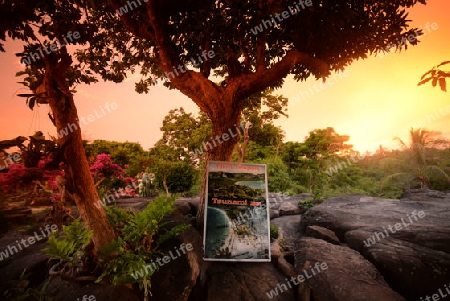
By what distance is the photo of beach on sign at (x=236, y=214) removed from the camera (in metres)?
4.52

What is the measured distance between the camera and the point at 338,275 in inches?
188

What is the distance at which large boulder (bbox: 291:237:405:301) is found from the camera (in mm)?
4336

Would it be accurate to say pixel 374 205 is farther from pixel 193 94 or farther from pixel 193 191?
pixel 193 191

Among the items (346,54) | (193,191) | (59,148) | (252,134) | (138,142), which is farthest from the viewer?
(138,142)

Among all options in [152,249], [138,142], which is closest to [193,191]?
[152,249]

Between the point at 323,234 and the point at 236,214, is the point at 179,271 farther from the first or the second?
the point at 323,234

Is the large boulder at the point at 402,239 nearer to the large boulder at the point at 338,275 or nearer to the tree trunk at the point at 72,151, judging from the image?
the large boulder at the point at 338,275

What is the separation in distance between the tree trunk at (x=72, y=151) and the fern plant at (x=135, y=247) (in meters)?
0.49

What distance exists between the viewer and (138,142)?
3688cm

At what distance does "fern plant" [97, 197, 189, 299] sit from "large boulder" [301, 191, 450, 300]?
4816 mm

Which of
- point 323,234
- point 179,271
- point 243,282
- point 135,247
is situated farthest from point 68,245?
point 323,234

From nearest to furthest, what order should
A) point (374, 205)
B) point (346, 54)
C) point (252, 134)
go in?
1. point (346, 54)
2. point (374, 205)
3. point (252, 134)

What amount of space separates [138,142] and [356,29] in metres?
36.4

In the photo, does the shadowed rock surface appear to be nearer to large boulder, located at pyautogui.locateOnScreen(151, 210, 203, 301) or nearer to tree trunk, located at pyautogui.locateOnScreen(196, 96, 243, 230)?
tree trunk, located at pyautogui.locateOnScreen(196, 96, 243, 230)
